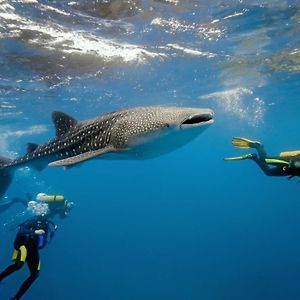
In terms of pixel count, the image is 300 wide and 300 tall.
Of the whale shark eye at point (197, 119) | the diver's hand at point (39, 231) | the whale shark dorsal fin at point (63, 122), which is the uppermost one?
the whale shark dorsal fin at point (63, 122)

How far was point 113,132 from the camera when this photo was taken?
5508 mm

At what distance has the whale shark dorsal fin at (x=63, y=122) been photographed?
639 centimetres

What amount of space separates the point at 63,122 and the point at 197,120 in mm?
2932

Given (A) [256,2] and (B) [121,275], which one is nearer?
(A) [256,2]

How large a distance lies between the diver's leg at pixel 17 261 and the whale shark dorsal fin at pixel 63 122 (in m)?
4.68

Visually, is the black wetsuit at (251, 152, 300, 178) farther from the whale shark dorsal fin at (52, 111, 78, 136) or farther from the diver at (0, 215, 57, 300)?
the diver at (0, 215, 57, 300)

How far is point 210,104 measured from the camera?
1222 inches

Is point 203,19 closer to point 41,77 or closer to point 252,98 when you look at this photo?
point 41,77

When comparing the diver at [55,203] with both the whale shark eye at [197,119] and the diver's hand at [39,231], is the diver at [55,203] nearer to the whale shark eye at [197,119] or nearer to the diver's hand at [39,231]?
the diver's hand at [39,231]

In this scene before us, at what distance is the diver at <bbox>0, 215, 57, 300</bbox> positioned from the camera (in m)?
9.41

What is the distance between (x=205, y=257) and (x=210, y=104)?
31019mm

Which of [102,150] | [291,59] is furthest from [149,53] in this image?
[102,150]

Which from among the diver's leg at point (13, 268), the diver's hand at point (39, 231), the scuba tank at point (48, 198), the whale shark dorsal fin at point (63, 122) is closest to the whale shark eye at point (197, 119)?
the whale shark dorsal fin at point (63, 122)

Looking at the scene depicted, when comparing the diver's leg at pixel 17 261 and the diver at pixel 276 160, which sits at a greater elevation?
the diver at pixel 276 160
